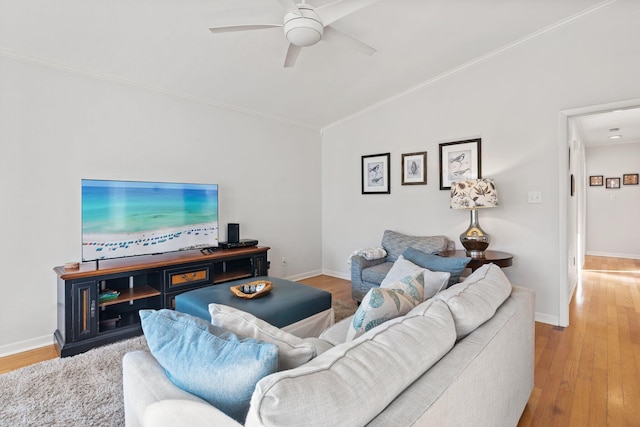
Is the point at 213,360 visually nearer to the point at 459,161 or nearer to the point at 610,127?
the point at 459,161

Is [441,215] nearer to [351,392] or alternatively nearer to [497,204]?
[497,204]

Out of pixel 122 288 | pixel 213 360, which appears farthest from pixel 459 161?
pixel 122 288

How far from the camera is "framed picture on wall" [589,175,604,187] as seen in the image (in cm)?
624

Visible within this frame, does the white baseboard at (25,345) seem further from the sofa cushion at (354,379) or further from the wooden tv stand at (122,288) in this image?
the sofa cushion at (354,379)

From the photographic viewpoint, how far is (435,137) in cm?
378

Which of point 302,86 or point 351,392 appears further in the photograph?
point 302,86

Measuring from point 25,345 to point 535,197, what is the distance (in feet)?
15.3

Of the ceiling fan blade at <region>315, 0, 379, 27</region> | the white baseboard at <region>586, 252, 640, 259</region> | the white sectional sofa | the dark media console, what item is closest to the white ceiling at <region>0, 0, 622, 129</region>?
the ceiling fan blade at <region>315, 0, 379, 27</region>

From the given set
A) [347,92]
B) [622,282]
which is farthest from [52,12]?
[622,282]

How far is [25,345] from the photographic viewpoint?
2.55m

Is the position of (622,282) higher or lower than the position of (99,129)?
lower

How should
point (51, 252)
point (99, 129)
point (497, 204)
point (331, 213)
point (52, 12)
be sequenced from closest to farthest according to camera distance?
point (52, 12) < point (51, 252) < point (99, 129) < point (497, 204) < point (331, 213)

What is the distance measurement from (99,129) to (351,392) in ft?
10.5

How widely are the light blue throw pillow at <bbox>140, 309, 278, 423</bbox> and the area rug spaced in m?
1.17
